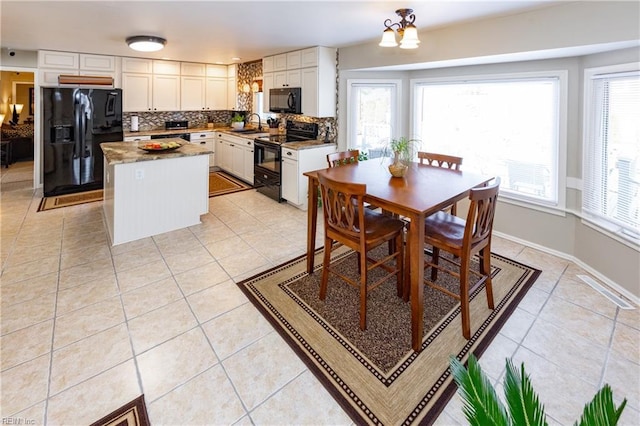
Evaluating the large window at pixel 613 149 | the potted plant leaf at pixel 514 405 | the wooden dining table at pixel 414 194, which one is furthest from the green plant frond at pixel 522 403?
the large window at pixel 613 149

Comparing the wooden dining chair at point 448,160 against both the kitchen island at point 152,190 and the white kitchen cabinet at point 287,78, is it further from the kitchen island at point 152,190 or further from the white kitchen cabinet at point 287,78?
the kitchen island at point 152,190

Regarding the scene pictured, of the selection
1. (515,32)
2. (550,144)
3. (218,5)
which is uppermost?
(218,5)

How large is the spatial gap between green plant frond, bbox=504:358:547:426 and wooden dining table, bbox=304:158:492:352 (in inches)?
41.9

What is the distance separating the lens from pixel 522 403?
3.27ft

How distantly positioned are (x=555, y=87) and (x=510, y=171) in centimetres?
95

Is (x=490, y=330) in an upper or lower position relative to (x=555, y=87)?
lower

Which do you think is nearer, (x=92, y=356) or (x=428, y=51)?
(x=92, y=356)

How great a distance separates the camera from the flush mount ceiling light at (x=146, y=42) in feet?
13.9

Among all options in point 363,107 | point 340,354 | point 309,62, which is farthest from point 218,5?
point 340,354

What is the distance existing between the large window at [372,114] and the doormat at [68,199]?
4202mm

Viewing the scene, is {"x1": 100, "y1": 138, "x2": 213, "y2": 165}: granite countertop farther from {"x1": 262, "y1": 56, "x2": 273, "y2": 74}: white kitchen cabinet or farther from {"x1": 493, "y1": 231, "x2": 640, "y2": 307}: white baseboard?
{"x1": 493, "y1": 231, "x2": 640, "y2": 307}: white baseboard

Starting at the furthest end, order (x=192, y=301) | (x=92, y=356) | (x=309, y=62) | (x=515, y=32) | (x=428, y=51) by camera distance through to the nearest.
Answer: (x=309, y=62) → (x=428, y=51) → (x=515, y=32) → (x=192, y=301) → (x=92, y=356)

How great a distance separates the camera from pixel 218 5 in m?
3.01

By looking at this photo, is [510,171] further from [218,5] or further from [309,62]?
[218,5]
